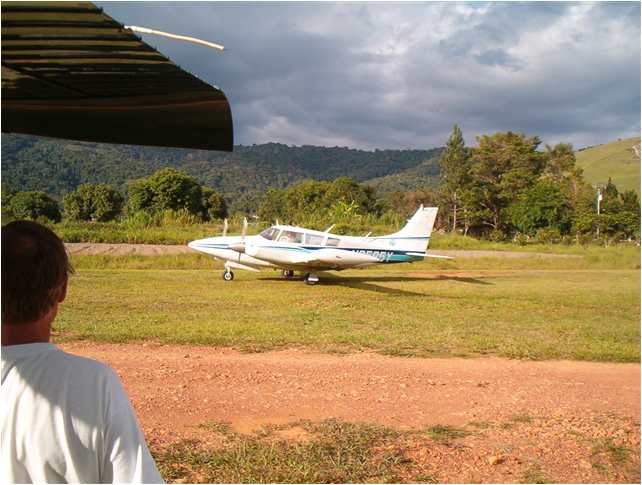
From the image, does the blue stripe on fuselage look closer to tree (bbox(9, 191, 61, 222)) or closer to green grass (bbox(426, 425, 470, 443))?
green grass (bbox(426, 425, 470, 443))

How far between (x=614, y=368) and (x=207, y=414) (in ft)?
16.6

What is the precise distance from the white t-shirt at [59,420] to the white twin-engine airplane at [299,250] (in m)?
12.0

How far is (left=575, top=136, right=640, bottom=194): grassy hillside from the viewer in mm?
95150

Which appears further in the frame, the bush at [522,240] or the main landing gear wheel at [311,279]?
the bush at [522,240]

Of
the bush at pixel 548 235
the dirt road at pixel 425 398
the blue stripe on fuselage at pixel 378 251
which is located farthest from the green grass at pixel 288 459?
the bush at pixel 548 235

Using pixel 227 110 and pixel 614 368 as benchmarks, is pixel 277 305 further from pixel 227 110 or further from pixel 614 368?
pixel 227 110

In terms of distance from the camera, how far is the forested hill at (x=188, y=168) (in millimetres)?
75125

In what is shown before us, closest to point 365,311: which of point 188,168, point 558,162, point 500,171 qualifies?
point 500,171

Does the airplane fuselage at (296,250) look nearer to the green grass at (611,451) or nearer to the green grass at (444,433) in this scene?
the green grass at (444,433)

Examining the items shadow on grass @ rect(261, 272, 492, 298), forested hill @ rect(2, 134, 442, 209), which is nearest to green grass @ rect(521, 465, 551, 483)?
shadow on grass @ rect(261, 272, 492, 298)

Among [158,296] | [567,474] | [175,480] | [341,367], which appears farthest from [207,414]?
[158,296]

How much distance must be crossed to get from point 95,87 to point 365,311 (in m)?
8.47

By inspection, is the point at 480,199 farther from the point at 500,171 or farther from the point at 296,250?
the point at 296,250

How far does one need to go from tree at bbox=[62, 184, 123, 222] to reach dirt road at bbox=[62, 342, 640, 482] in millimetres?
57968
